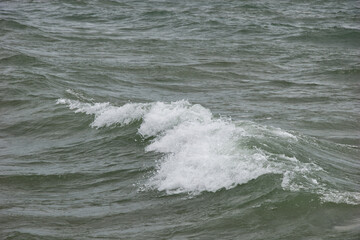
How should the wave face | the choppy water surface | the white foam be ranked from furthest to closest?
the white foam
the wave face
the choppy water surface

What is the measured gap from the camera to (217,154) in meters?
8.48

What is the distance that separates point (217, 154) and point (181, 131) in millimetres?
1401

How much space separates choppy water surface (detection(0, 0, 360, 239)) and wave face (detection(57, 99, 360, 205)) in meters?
0.03

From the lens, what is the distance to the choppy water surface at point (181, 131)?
272 inches

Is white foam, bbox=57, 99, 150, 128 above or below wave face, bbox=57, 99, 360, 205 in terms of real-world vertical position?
below

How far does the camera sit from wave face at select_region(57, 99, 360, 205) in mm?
7609

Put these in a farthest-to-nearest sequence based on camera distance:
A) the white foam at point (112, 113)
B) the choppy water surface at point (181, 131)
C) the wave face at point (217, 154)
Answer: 1. the white foam at point (112, 113)
2. the wave face at point (217, 154)
3. the choppy water surface at point (181, 131)

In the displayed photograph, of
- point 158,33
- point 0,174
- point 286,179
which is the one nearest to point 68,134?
point 0,174

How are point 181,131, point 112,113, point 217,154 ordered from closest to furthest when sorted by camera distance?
point 217,154, point 181,131, point 112,113

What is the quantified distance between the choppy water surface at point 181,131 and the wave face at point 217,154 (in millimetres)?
28

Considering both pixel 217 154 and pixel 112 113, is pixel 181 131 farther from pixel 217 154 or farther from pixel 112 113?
pixel 112 113

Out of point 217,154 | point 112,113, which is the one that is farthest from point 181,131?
point 112,113

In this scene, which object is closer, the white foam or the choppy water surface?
the choppy water surface

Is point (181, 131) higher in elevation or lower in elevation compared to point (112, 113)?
higher
